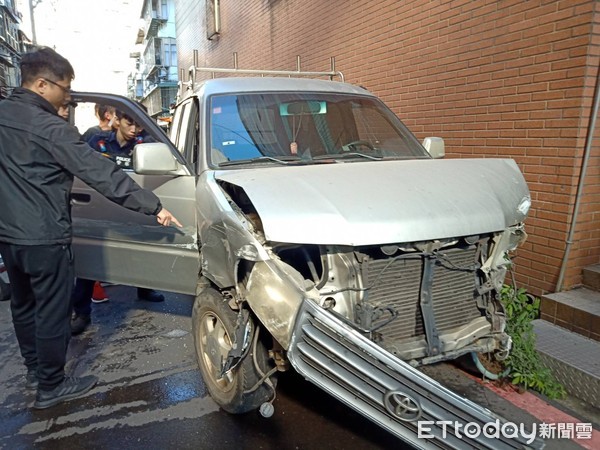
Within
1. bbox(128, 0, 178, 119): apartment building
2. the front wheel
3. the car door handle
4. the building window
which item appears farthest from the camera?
bbox(128, 0, 178, 119): apartment building

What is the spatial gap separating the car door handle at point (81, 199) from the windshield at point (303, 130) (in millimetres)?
1232

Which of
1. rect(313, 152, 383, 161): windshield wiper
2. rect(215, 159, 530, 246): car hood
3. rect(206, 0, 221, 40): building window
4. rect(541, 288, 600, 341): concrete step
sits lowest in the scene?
rect(541, 288, 600, 341): concrete step

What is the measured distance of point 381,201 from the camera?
2379 mm

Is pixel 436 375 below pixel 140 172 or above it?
below

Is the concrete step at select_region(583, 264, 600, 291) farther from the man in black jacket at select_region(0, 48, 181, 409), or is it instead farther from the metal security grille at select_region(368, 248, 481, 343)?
the man in black jacket at select_region(0, 48, 181, 409)

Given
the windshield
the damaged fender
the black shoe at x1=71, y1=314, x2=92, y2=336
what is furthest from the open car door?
the damaged fender

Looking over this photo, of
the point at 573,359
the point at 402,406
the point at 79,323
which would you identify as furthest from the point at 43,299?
the point at 573,359

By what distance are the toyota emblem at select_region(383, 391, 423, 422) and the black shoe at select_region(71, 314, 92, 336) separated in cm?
341

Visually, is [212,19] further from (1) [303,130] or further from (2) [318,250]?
(2) [318,250]

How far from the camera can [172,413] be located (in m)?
3.08

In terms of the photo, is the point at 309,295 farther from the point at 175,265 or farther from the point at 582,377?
the point at 582,377

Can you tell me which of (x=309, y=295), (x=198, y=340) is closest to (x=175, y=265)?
(x=198, y=340)

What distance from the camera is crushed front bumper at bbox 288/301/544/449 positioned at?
204 centimetres

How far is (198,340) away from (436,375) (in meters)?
1.81
